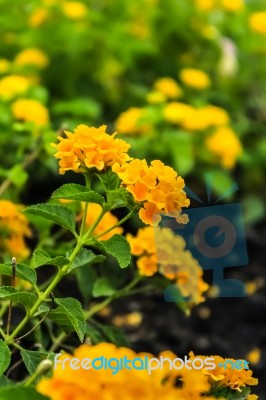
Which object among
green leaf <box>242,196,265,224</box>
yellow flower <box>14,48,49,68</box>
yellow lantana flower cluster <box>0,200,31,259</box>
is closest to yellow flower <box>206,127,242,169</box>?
green leaf <box>242,196,265,224</box>

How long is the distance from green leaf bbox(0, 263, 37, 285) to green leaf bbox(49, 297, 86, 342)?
0.19 ft

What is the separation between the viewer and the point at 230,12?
12.0ft

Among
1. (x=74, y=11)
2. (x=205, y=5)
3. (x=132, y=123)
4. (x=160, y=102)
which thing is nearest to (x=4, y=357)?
(x=132, y=123)

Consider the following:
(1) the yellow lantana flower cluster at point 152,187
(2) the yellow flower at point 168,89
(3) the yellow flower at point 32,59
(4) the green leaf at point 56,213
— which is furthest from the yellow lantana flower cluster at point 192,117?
(1) the yellow lantana flower cluster at point 152,187

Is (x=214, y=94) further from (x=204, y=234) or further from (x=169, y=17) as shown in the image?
(x=204, y=234)

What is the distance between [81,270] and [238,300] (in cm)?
122

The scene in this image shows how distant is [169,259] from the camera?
1462mm

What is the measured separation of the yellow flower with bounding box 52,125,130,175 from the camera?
46.5 inches

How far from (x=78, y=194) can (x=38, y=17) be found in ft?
6.67

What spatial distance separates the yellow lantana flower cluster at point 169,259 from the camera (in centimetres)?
143

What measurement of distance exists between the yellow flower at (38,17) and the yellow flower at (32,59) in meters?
0.13

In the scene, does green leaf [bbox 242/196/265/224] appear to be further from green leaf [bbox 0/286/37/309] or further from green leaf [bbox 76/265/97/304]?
green leaf [bbox 0/286/37/309]

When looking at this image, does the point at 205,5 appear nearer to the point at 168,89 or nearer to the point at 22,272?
the point at 168,89

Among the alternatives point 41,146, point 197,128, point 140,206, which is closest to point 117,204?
point 140,206
